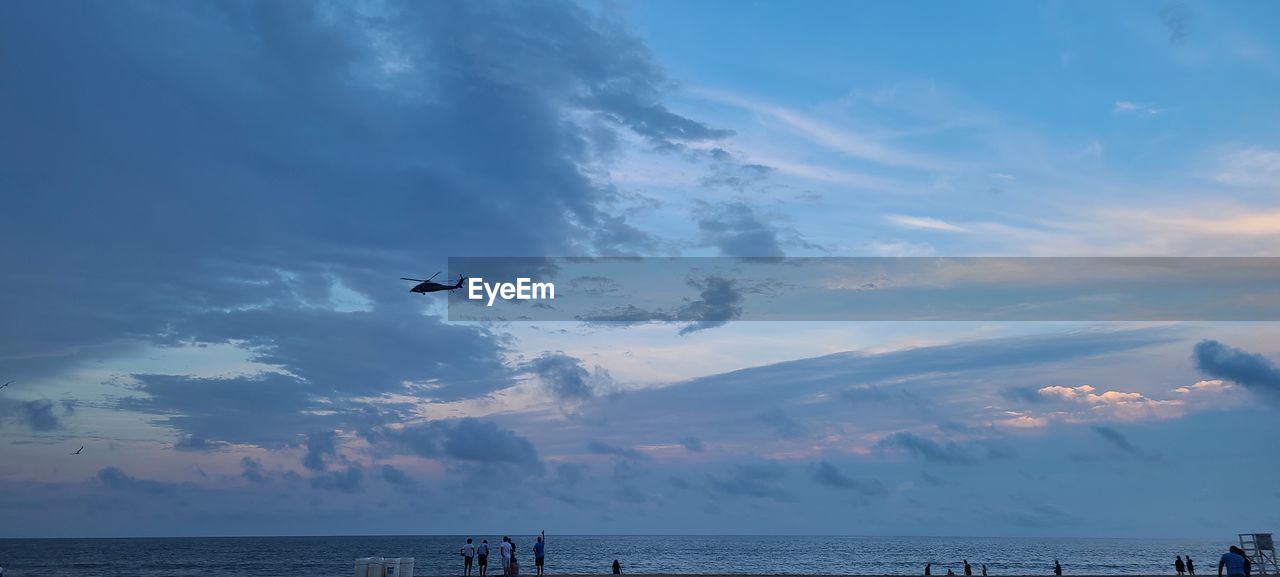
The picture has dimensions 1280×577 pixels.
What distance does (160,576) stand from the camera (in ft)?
303

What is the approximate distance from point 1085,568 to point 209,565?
114 m

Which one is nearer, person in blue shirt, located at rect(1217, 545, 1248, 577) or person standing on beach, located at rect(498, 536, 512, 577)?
person in blue shirt, located at rect(1217, 545, 1248, 577)

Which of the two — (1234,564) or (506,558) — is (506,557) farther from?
(1234,564)

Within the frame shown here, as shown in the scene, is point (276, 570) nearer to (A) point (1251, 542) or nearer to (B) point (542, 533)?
(B) point (542, 533)

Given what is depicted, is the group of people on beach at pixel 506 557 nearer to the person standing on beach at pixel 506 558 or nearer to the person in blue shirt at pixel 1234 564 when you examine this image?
the person standing on beach at pixel 506 558

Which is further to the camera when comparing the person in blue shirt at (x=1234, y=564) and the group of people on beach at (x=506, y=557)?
the group of people on beach at (x=506, y=557)

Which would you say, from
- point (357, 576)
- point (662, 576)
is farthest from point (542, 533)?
point (357, 576)

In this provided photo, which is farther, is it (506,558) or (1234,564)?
(506,558)

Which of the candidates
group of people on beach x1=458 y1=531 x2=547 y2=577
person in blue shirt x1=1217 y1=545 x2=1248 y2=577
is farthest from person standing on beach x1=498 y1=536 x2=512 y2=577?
person in blue shirt x1=1217 y1=545 x2=1248 y2=577

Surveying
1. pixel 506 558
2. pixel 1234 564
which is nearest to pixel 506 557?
pixel 506 558

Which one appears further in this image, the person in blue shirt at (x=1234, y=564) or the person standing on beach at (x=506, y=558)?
the person standing on beach at (x=506, y=558)

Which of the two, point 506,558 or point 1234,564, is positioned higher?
point 1234,564

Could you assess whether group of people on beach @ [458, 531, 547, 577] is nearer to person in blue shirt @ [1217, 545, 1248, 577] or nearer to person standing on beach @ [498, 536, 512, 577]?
person standing on beach @ [498, 536, 512, 577]

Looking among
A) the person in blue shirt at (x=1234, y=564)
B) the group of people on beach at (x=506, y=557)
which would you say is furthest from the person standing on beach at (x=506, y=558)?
the person in blue shirt at (x=1234, y=564)
